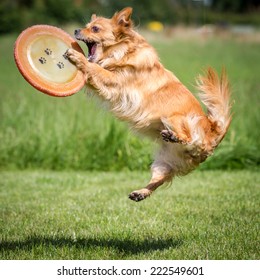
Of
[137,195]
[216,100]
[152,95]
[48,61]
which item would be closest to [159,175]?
[137,195]

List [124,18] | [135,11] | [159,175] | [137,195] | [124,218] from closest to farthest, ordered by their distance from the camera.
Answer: [137,195], [159,175], [124,18], [124,218], [135,11]

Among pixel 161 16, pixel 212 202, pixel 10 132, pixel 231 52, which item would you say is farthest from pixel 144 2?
pixel 212 202

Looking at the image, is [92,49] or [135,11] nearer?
[92,49]

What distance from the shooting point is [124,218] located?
22.4 ft

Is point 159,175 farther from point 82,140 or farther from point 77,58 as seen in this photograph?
point 82,140

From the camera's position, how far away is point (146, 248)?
5.78 m

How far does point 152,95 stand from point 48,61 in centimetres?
111

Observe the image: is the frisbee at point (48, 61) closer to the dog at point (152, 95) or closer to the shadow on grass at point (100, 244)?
the dog at point (152, 95)

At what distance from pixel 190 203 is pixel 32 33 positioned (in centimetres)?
297

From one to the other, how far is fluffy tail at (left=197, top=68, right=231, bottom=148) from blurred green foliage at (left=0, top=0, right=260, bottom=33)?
2156cm

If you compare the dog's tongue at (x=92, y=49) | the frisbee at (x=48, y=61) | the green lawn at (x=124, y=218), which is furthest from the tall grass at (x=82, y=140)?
the frisbee at (x=48, y=61)

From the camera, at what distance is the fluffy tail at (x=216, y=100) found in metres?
6.05

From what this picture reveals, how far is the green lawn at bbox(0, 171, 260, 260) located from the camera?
5.67 meters
